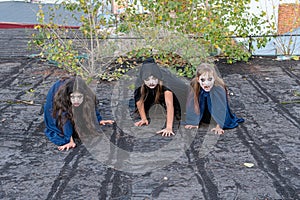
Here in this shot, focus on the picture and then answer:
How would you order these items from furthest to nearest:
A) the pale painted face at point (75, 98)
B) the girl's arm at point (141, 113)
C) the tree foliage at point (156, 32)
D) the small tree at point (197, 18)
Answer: the small tree at point (197, 18) < the tree foliage at point (156, 32) < the girl's arm at point (141, 113) < the pale painted face at point (75, 98)

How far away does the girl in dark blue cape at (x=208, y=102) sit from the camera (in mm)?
4406

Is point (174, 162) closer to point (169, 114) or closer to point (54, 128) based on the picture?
point (169, 114)

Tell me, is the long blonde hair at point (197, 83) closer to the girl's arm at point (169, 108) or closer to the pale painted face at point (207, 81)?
the pale painted face at point (207, 81)

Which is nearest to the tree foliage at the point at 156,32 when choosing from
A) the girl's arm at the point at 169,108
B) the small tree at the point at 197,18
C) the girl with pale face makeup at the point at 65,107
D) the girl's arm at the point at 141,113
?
the small tree at the point at 197,18

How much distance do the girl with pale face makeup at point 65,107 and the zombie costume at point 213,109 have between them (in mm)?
1172

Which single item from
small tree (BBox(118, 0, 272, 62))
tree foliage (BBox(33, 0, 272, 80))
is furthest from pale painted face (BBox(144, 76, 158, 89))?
small tree (BBox(118, 0, 272, 62))

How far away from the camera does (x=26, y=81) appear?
688 centimetres

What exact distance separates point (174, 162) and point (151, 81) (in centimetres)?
101

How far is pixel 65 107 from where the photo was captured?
13.5ft

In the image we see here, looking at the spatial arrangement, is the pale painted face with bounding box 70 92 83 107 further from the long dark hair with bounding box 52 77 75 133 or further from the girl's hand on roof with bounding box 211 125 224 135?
the girl's hand on roof with bounding box 211 125 224 135

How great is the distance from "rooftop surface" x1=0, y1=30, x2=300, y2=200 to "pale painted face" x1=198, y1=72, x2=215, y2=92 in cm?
48

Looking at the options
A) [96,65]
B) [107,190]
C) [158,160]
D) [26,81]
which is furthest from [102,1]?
[107,190]

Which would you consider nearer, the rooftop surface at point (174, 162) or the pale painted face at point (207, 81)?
the rooftop surface at point (174, 162)

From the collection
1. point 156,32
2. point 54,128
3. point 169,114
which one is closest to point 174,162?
point 169,114
